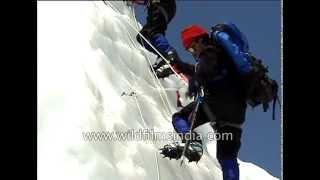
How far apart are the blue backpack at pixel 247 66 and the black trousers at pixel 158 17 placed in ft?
1.47

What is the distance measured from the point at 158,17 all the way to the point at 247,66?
0.81 metres

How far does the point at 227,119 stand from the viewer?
352cm

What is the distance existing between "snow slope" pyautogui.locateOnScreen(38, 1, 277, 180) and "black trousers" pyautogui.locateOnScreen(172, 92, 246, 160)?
12cm

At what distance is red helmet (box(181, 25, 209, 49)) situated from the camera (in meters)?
3.56

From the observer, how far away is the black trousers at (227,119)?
3506mm

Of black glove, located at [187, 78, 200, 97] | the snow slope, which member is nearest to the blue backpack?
black glove, located at [187, 78, 200, 97]

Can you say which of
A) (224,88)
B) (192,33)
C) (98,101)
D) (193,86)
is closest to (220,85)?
(224,88)

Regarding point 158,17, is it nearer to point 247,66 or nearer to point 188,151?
point 247,66

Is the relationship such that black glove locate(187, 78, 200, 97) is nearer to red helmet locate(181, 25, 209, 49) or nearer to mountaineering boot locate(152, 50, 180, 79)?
red helmet locate(181, 25, 209, 49)

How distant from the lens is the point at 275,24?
11.5ft
